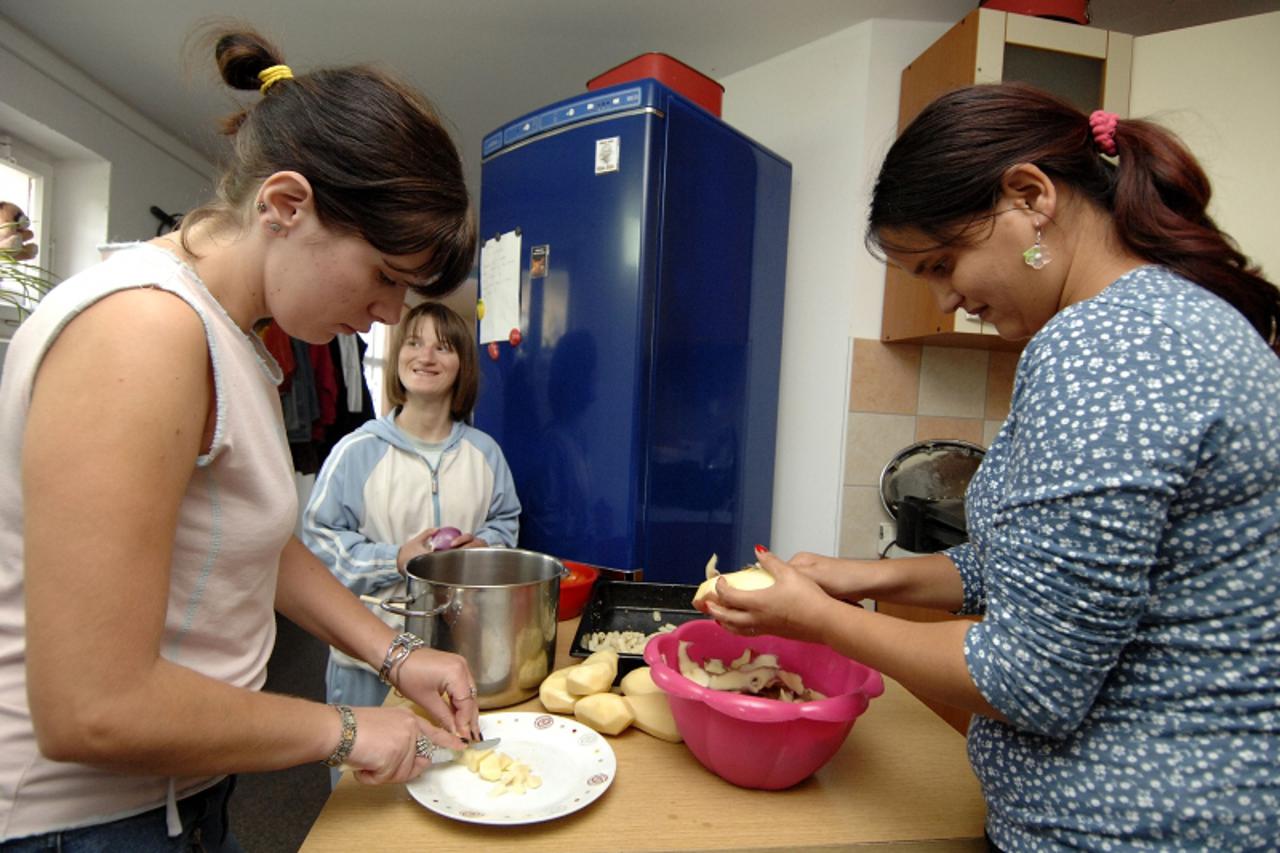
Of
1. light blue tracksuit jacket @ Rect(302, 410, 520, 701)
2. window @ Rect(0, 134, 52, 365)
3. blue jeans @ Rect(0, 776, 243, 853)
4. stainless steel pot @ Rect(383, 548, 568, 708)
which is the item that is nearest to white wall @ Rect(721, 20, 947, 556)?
light blue tracksuit jacket @ Rect(302, 410, 520, 701)

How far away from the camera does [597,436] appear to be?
5.65 feet

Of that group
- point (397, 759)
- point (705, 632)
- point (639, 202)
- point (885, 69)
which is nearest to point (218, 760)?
point (397, 759)

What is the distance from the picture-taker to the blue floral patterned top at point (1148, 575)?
1.59 ft

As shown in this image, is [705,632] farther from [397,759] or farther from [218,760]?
[218,760]

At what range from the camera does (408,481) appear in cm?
154

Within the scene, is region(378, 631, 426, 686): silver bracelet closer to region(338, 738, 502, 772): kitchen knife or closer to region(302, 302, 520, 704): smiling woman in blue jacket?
region(338, 738, 502, 772): kitchen knife

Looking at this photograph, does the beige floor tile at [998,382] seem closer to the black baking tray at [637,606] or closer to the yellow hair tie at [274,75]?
the black baking tray at [637,606]

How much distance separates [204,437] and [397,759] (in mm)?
353

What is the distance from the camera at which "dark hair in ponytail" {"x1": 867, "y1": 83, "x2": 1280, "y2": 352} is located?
601 mm

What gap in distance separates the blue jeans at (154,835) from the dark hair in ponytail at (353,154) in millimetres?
539

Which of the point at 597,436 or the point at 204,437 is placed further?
the point at 597,436

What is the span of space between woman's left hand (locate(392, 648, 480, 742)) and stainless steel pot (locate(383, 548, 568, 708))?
4cm

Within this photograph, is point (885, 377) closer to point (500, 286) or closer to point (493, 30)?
point (500, 286)

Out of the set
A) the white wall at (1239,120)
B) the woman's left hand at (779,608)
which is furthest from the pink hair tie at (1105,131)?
the white wall at (1239,120)
